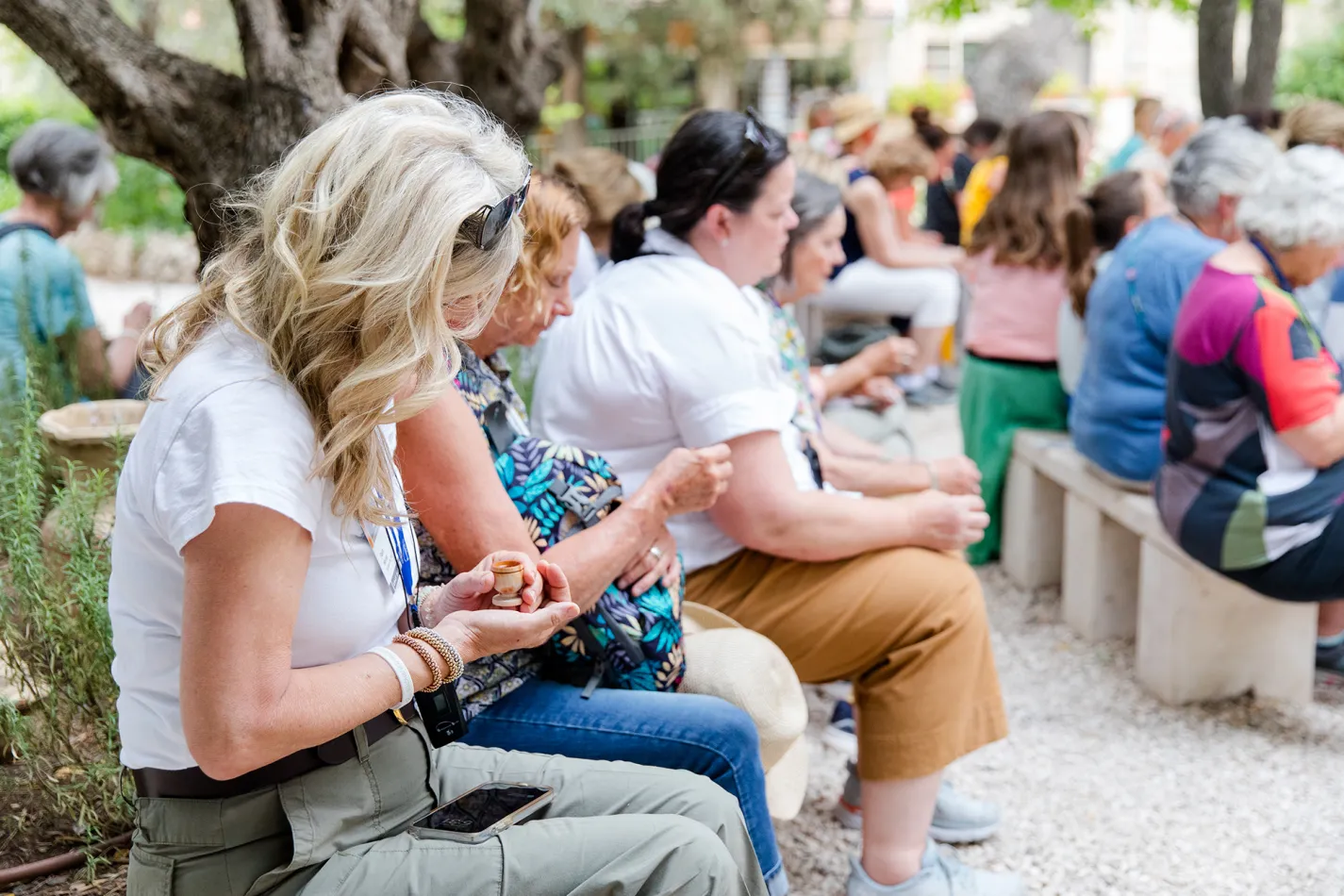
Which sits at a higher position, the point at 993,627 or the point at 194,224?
the point at 194,224

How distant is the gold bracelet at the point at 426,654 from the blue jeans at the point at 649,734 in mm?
609

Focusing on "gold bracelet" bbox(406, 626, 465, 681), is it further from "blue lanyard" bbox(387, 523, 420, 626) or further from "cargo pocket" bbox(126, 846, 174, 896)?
"cargo pocket" bbox(126, 846, 174, 896)

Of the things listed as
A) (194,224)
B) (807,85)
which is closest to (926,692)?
(194,224)

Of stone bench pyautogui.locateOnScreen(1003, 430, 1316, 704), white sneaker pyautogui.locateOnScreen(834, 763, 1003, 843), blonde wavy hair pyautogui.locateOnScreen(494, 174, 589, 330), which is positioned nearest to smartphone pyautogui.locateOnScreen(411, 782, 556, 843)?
blonde wavy hair pyautogui.locateOnScreen(494, 174, 589, 330)

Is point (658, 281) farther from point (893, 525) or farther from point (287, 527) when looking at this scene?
point (287, 527)

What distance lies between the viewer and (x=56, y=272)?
4.29 metres

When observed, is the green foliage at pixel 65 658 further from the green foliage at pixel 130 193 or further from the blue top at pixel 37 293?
the green foliage at pixel 130 193

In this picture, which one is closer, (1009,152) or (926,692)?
(926,692)

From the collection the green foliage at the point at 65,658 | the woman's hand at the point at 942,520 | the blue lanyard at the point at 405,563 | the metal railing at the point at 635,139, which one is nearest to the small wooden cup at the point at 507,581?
the blue lanyard at the point at 405,563

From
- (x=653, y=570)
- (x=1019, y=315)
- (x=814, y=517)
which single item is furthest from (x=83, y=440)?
(x=1019, y=315)

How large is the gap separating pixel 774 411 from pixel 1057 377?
301 centimetres

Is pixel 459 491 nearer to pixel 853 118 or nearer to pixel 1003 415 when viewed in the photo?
pixel 1003 415

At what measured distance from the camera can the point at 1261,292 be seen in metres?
3.49

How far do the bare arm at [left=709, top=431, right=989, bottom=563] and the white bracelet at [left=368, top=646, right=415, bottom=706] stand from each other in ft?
3.79
